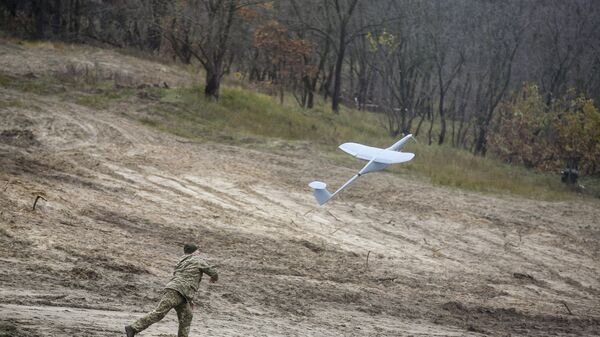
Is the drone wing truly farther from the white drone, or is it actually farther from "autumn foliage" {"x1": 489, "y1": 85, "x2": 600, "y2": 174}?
"autumn foliage" {"x1": 489, "y1": 85, "x2": 600, "y2": 174}

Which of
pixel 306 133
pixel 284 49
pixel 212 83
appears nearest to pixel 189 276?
pixel 306 133

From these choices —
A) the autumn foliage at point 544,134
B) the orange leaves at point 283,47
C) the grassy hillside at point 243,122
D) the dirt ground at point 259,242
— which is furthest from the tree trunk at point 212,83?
the autumn foliage at point 544,134

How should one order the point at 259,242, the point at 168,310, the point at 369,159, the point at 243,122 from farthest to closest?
the point at 243,122, the point at 259,242, the point at 369,159, the point at 168,310

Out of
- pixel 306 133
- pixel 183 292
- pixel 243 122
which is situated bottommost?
pixel 306 133

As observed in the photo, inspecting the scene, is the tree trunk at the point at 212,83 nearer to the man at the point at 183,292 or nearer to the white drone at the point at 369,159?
the white drone at the point at 369,159

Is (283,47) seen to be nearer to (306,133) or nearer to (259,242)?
(306,133)

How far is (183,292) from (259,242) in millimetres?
8323

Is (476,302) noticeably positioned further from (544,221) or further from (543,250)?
(544,221)

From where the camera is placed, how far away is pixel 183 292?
10523 millimetres

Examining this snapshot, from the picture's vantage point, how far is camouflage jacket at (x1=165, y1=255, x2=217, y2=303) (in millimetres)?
10547

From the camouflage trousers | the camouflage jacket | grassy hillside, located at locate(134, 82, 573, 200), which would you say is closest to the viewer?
the camouflage trousers

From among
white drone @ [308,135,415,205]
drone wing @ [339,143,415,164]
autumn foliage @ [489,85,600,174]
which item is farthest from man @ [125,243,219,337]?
autumn foliage @ [489,85,600,174]

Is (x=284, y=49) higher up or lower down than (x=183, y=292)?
higher up

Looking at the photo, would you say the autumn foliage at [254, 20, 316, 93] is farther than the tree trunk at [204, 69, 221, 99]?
Yes
